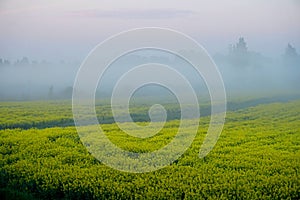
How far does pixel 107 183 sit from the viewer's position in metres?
9.32

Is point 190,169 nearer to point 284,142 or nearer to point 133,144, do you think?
point 133,144

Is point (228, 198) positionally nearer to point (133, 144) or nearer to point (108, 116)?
point (133, 144)

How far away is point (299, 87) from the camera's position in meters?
50.6

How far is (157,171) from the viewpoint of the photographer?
10234 mm

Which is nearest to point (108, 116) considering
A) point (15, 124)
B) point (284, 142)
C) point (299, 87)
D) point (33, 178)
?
point (15, 124)

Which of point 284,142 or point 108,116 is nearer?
point 284,142

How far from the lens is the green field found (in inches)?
342

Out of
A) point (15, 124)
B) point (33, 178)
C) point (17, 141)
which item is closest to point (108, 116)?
point (15, 124)

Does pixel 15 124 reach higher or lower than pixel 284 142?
higher

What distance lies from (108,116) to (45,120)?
385 cm

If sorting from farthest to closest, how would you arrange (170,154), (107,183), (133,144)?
(133,144)
(170,154)
(107,183)

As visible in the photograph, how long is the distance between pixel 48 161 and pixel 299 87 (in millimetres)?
44736

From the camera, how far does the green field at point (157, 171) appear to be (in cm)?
869

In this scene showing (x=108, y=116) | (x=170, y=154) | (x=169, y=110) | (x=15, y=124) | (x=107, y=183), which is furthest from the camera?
(x=169, y=110)
